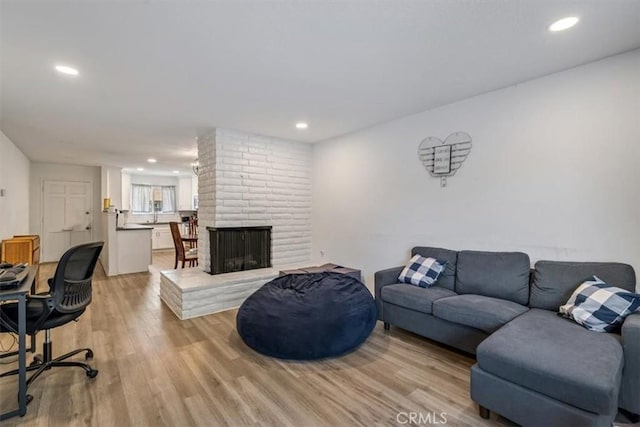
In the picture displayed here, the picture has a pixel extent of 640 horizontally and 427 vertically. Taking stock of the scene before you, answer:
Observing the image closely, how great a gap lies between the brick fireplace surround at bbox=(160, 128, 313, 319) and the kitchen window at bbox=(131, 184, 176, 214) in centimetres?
565

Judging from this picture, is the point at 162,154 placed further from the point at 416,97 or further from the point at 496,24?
the point at 496,24

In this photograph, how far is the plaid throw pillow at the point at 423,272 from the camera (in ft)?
10.3

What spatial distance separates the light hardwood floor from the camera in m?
1.91

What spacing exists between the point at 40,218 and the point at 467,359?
9029mm

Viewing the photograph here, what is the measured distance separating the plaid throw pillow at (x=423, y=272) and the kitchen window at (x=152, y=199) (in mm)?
8665

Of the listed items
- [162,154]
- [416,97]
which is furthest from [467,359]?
[162,154]

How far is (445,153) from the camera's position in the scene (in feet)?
11.3

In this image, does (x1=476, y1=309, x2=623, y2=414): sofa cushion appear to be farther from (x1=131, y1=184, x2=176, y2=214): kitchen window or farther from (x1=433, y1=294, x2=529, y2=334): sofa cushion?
(x1=131, y1=184, x2=176, y2=214): kitchen window

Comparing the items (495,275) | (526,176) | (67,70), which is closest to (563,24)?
(526,176)

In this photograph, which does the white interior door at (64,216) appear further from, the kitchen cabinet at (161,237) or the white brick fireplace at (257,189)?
the white brick fireplace at (257,189)

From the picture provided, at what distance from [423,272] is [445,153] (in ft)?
4.50

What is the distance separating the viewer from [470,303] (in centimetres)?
256

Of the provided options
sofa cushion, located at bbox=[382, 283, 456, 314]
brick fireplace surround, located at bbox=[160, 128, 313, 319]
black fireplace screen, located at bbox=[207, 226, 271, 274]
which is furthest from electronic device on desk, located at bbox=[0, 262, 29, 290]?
sofa cushion, located at bbox=[382, 283, 456, 314]

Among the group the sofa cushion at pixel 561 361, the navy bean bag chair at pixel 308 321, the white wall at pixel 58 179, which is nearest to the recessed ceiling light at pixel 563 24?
the sofa cushion at pixel 561 361
